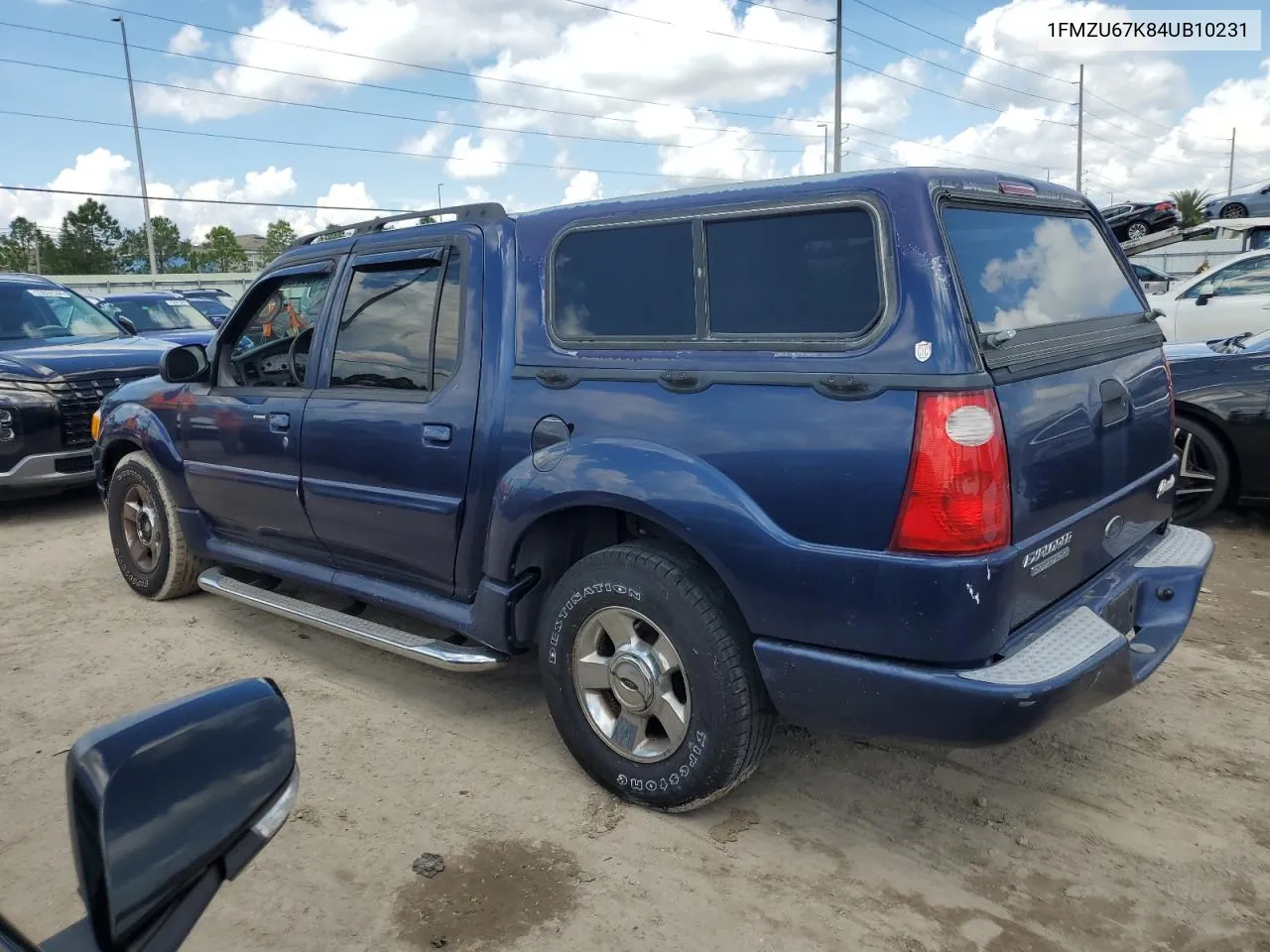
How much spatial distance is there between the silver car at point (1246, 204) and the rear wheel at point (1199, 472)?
81.1ft

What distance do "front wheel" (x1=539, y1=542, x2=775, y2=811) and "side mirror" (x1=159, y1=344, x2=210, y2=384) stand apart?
2.48 m

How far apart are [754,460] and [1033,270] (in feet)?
3.70

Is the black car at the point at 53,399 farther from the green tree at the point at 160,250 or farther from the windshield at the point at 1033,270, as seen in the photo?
the green tree at the point at 160,250

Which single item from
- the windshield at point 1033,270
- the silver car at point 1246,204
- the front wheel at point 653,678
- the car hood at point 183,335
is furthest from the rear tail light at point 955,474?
the silver car at point 1246,204

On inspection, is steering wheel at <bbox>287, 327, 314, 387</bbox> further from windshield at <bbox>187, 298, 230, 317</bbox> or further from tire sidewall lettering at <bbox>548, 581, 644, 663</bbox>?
windshield at <bbox>187, 298, 230, 317</bbox>

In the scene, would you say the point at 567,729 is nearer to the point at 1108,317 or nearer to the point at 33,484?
the point at 1108,317

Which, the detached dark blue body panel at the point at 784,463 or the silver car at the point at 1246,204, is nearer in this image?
the detached dark blue body panel at the point at 784,463

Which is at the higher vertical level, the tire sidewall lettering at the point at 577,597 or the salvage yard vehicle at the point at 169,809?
the salvage yard vehicle at the point at 169,809

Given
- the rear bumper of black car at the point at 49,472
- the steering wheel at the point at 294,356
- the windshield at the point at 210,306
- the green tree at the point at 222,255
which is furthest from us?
the green tree at the point at 222,255

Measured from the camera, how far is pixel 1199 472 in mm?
5797

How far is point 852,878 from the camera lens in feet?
9.02

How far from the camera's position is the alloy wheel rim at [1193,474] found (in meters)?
5.75

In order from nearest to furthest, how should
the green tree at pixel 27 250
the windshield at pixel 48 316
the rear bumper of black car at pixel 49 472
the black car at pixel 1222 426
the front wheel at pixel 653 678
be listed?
the front wheel at pixel 653 678 → the black car at pixel 1222 426 → the rear bumper of black car at pixel 49 472 → the windshield at pixel 48 316 → the green tree at pixel 27 250

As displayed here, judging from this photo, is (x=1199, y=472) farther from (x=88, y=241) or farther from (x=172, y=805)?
(x=88, y=241)
